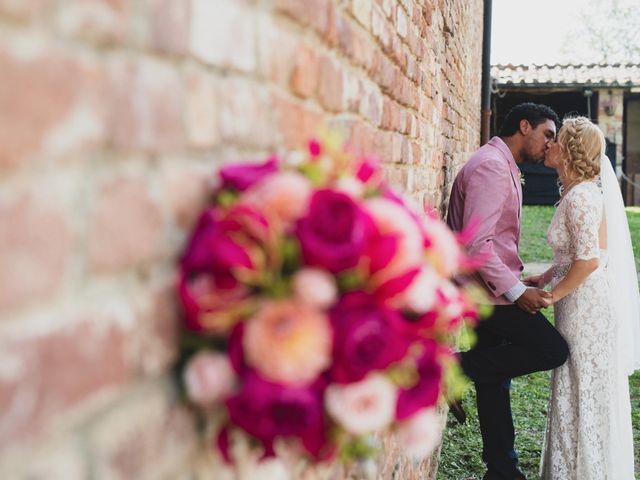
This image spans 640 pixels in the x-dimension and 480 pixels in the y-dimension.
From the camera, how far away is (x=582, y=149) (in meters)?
3.84

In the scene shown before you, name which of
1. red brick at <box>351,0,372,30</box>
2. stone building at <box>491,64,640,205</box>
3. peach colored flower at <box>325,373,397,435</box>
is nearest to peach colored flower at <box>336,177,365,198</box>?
peach colored flower at <box>325,373,397,435</box>

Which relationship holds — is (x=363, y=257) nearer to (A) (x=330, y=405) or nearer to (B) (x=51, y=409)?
(A) (x=330, y=405)

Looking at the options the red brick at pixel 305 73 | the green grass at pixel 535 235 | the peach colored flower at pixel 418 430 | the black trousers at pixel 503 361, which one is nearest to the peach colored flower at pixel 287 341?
the peach colored flower at pixel 418 430

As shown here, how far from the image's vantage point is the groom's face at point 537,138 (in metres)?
4.26

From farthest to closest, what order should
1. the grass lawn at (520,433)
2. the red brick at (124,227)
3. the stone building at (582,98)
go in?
the stone building at (582,98)
the grass lawn at (520,433)
the red brick at (124,227)

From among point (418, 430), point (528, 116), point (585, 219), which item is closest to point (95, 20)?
point (418, 430)

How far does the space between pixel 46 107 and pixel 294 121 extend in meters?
0.75

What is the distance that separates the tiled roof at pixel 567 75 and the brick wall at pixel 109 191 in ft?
57.6

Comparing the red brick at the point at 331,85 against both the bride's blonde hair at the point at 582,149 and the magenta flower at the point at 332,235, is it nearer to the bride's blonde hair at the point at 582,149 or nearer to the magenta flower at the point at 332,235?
the magenta flower at the point at 332,235

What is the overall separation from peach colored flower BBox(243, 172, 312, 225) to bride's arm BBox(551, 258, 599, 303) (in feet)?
10.2

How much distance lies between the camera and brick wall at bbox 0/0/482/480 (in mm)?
625

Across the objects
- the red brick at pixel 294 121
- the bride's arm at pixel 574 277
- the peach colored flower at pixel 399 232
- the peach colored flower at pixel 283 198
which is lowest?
the bride's arm at pixel 574 277

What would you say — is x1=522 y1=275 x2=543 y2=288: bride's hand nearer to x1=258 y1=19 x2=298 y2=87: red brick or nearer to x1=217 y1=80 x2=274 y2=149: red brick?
x1=258 y1=19 x2=298 y2=87: red brick

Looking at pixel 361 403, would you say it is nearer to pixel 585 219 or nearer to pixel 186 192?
pixel 186 192
